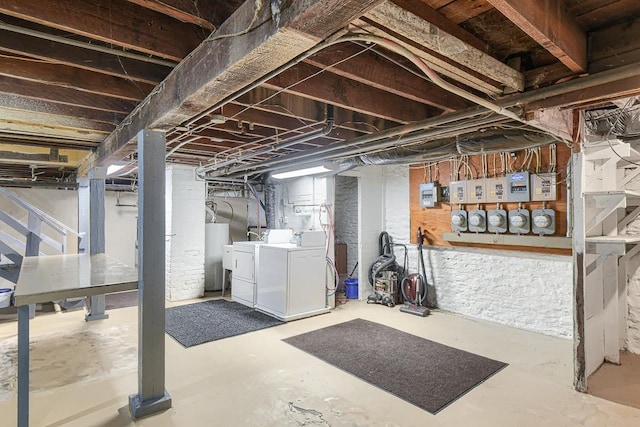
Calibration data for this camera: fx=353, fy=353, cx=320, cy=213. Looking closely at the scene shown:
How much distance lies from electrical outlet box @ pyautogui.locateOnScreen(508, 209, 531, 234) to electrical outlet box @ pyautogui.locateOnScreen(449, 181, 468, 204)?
63 centimetres

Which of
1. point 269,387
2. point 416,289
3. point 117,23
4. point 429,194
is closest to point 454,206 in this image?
point 429,194

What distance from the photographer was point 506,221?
13.9ft

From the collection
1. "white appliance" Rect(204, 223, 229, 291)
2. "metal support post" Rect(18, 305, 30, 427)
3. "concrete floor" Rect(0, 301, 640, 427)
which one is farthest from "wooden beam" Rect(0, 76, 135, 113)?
"white appliance" Rect(204, 223, 229, 291)

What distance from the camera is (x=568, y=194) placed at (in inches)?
145

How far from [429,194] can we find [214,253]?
374 cm

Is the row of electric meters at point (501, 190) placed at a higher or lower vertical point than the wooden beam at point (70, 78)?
lower

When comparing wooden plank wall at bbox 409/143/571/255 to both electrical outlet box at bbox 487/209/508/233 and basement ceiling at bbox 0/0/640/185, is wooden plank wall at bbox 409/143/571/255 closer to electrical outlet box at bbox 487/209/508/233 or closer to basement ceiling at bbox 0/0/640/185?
electrical outlet box at bbox 487/209/508/233

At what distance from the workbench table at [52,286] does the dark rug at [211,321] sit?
127cm

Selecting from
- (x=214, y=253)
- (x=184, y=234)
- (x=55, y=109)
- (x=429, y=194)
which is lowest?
(x=214, y=253)

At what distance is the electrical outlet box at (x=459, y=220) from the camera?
4602 mm

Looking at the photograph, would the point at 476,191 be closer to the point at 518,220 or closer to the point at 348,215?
the point at 518,220

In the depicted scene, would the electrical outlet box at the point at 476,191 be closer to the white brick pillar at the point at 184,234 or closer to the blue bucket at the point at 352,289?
the blue bucket at the point at 352,289

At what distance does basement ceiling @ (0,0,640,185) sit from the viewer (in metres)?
1.36

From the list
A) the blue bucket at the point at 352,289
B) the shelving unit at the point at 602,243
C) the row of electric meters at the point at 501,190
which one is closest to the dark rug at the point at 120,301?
the blue bucket at the point at 352,289
